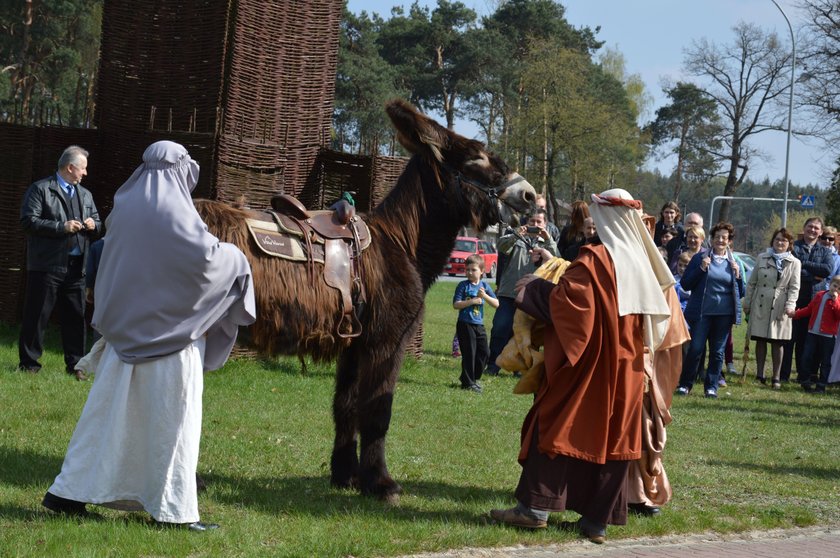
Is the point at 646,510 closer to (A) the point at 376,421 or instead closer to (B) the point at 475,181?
(A) the point at 376,421

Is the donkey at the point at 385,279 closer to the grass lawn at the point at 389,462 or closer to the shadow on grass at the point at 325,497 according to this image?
the shadow on grass at the point at 325,497

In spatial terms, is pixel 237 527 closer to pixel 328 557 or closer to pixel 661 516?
pixel 328 557

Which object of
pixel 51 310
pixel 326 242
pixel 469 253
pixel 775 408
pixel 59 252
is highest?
pixel 469 253

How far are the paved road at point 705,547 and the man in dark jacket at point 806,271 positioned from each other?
938cm

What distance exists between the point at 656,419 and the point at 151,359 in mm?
3388

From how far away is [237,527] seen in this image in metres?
5.94

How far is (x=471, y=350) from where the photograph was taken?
41.3 ft

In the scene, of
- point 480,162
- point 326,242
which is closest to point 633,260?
point 480,162

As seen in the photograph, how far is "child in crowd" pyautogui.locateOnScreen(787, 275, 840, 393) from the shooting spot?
1523 centimetres

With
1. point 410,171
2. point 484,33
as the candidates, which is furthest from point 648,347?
point 484,33

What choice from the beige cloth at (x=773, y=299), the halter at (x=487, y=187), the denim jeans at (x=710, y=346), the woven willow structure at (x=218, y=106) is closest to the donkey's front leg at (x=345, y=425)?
the halter at (x=487, y=187)

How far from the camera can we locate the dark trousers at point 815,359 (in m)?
15.6

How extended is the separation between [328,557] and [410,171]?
2860mm

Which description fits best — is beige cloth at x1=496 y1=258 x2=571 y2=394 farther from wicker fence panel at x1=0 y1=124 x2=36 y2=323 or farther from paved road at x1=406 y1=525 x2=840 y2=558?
wicker fence panel at x1=0 y1=124 x2=36 y2=323
